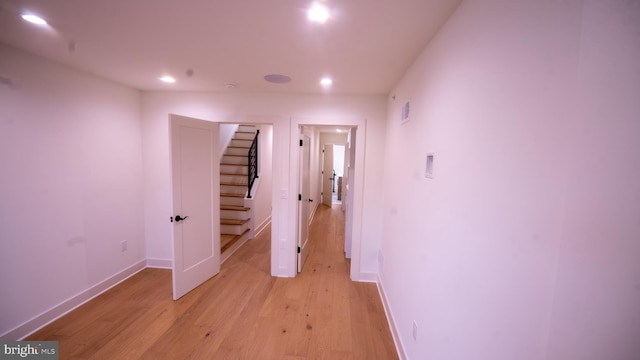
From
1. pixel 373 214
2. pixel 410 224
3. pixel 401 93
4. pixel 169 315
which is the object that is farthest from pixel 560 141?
pixel 169 315

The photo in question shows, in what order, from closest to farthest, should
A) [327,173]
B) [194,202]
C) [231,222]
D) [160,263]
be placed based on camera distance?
[194,202] < [160,263] < [231,222] < [327,173]

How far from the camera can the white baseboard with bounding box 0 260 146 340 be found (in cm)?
207

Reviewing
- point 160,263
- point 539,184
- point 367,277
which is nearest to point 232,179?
point 160,263

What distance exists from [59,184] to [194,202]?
3.88 feet

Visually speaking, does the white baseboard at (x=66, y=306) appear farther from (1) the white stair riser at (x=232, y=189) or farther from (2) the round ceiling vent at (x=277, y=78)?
(2) the round ceiling vent at (x=277, y=78)

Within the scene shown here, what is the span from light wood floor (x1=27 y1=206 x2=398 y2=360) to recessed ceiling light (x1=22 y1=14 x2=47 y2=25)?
242 centimetres

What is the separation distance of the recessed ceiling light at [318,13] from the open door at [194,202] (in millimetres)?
1923

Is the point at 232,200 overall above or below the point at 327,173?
below

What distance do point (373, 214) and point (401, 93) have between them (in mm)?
1549

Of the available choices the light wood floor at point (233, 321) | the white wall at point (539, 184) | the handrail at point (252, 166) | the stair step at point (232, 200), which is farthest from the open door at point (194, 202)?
the white wall at point (539, 184)

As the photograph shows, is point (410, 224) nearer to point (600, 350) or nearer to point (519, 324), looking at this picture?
point (519, 324)

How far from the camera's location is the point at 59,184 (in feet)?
7.80

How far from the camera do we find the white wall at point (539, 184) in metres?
0.54

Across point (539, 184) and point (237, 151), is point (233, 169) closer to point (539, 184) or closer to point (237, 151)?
point (237, 151)
